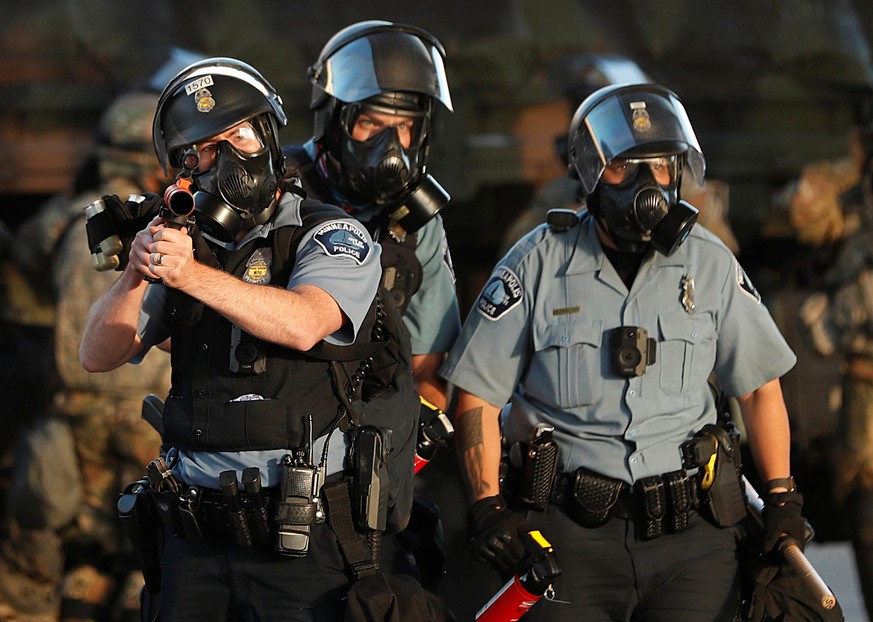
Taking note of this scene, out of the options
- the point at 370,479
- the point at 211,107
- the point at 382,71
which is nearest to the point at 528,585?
the point at 370,479

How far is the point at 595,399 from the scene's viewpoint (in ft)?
12.0

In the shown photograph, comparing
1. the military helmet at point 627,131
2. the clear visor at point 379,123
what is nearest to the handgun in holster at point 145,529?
the clear visor at point 379,123

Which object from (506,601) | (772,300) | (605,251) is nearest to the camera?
(506,601)

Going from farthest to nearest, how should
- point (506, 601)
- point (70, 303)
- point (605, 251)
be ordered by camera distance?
point (70, 303) → point (605, 251) → point (506, 601)

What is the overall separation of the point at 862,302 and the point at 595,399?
3.07m

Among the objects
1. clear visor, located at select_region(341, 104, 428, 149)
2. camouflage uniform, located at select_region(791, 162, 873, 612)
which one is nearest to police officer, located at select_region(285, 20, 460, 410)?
clear visor, located at select_region(341, 104, 428, 149)

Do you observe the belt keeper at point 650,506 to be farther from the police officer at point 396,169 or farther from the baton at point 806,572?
the police officer at point 396,169

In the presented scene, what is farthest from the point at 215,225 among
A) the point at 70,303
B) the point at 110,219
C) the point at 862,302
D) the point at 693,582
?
the point at 862,302

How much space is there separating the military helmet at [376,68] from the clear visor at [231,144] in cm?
75

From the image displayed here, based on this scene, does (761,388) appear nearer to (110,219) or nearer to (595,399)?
(595,399)

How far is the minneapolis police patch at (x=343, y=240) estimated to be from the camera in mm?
3199

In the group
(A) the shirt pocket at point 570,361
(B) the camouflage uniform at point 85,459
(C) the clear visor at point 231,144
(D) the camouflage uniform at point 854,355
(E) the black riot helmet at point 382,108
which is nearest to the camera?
(C) the clear visor at point 231,144

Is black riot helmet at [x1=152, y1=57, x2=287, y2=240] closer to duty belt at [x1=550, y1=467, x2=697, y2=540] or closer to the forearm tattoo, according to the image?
the forearm tattoo

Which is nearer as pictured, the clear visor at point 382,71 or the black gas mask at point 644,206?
the black gas mask at point 644,206
